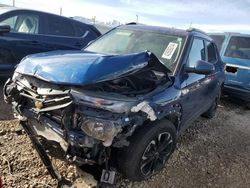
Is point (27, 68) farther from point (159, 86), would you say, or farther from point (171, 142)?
point (171, 142)

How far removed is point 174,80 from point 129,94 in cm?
83

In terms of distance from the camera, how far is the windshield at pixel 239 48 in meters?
7.41

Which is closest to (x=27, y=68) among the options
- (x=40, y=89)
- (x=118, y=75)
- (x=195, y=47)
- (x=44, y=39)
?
(x=40, y=89)

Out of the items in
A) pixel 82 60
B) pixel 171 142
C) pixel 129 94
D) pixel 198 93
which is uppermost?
pixel 82 60

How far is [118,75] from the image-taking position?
10.00ft

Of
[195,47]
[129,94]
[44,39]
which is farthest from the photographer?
[44,39]

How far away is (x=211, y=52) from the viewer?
5504mm

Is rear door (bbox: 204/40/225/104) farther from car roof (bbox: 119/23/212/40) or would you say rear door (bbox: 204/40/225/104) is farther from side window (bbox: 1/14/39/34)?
side window (bbox: 1/14/39/34)

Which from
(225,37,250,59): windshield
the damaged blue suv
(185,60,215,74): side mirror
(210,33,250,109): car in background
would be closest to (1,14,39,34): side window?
the damaged blue suv

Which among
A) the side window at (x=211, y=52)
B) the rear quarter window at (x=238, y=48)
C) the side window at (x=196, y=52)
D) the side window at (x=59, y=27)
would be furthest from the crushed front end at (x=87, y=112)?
the rear quarter window at (x=238, y=48)

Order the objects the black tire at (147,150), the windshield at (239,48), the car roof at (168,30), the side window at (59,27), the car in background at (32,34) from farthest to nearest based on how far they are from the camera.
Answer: the windshield at (239,48) < the side window at (59,27) < the car in background at (32,34) < the car roof at (168,30) < the black tire at (147,150)

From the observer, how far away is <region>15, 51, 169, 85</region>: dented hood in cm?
291

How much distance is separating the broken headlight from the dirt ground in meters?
0.75

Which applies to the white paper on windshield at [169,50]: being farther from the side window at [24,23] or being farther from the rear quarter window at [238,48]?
the rear quarter window at [238,48]
